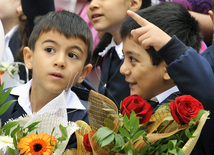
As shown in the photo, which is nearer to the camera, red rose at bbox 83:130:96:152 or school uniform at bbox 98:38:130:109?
red rose at bbox 83:130:96:152

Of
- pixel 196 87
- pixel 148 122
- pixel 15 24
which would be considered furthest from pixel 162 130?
pixel 15 24

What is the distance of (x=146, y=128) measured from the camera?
4.69 ft

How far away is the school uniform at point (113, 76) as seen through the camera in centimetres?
271

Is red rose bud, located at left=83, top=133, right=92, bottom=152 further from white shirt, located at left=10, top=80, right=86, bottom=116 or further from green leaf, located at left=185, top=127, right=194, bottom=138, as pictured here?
white shirt, located at left=10, top=80, right=86, bottom=116

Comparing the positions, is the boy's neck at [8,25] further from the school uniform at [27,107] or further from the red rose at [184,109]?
the red rose at [184,109]

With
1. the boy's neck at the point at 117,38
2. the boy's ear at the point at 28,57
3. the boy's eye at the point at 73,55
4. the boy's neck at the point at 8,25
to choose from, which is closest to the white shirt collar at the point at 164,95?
the boy's eye at the point at 73,55

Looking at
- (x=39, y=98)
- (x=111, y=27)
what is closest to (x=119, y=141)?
(x=39, y=98)

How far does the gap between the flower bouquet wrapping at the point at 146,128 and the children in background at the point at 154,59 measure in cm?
60

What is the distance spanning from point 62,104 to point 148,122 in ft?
1.27

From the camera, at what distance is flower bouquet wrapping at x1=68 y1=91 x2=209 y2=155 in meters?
1.29

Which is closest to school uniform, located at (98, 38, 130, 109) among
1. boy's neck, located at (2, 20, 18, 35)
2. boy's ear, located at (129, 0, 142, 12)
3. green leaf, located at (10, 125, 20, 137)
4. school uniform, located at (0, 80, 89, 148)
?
boy's ear, located at (129, 0, 142, 12)

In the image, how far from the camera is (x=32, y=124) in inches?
60.3

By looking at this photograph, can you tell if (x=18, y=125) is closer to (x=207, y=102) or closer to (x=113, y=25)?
(x=207, y=102)

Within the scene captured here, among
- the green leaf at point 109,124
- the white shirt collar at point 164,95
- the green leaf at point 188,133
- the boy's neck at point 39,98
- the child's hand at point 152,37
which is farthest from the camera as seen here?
the boy's neck at point 39,98
